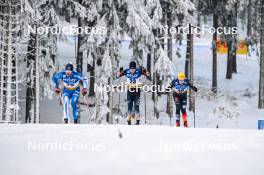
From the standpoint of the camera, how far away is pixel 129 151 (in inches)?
Answer: 335

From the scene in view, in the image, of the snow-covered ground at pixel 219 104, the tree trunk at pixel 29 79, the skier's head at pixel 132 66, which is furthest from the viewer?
the snow-covered ground at pixel 219 104

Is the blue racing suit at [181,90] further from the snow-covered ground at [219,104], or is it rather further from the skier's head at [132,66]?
the snow-covered ground at [219,104]

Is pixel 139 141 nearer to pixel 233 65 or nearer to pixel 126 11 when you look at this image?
pixel 126 11

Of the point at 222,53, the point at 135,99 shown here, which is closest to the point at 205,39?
the point at 222,53

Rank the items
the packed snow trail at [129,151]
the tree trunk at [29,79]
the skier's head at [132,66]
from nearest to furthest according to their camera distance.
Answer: the packed snow trail at [129,151] < the skier's head at [132,66] < the tree trunk at [29,79]

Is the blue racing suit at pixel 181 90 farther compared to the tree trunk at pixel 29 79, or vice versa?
the tree trunk at pixel 29 79

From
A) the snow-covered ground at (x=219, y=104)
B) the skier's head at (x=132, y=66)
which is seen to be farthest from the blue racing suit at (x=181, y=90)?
the snow-covered ground at (x=219, y=104)

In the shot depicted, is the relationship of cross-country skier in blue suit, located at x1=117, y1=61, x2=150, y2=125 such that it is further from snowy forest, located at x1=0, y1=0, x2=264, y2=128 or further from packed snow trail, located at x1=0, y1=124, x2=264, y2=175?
packed snow trail, located at x1=0, y1=124, x2=264, y2=175

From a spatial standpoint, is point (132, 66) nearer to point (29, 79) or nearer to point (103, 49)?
point (103, 49)

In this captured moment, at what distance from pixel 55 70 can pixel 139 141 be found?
15.5m

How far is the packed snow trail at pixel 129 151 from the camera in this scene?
766 centimetres

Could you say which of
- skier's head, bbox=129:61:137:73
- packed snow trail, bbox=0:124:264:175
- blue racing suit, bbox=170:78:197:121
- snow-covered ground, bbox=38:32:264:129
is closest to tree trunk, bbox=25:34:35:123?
snow-covered ground, bbox=38:32:264:129

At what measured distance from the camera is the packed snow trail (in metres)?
7.66

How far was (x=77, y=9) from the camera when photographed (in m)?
23.1
